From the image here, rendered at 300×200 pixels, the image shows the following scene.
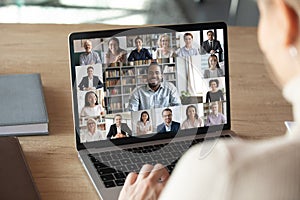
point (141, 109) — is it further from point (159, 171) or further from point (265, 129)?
point (265, 129)

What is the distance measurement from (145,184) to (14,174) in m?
0.27

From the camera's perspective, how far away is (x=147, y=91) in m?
1.49

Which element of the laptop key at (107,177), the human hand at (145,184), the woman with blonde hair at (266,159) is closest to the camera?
the woman with blonde hair at (266,159)

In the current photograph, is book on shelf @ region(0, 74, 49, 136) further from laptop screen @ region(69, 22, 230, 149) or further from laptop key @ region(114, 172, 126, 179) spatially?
laptop key @ region(114, 172, 126, 179)

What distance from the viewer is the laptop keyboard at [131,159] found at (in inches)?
53.7

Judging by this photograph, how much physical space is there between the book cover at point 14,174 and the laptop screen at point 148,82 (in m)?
0.14

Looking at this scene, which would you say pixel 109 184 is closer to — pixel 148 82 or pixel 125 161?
pixel 125 161

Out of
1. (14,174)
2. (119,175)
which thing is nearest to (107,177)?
(119,175)

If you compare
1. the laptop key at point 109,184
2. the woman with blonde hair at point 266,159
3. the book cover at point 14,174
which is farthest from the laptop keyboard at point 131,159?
the woman with blonde hair at point 266,159

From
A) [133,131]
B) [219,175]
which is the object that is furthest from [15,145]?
[219,175]

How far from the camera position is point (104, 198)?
4.24 feet

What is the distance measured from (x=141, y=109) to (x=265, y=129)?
12.5 inches

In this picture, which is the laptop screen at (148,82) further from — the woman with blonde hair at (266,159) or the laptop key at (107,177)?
the woman with blonde hair at (266,159)

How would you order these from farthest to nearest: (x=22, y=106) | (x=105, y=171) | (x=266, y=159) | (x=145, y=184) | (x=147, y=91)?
(x=22, y=106)
(x=147, y=91)
(x=105, y=171)
(x=145, y=184)
(x=266, y=159)
